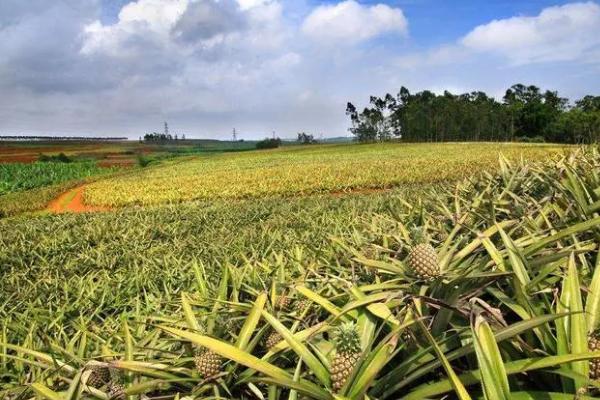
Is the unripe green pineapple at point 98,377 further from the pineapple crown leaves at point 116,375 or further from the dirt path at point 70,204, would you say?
the dirt path at point 70,204

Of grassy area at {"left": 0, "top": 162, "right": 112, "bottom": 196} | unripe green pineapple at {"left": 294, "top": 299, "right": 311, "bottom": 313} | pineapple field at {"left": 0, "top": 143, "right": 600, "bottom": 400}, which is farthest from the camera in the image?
grassy area at {"left": 0, "top": 162, "right": 112, "bottom": 196}

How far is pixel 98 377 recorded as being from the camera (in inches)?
57.4

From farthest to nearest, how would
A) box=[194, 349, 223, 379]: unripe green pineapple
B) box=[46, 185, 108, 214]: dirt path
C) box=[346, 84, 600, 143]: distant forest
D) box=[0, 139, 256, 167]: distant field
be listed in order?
box=[346, 84, 600, 143]: distant forest → box=[0, 139, 256, 167]: distant field → box=[46, 185, 108, 214]: dirt path → box=[194, 349, 223, 379]: unripe green pineapple

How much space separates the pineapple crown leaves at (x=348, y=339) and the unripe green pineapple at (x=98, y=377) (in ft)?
2.59

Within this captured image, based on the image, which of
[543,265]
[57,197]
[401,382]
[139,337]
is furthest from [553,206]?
[57,197]

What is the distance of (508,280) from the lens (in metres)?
1.46

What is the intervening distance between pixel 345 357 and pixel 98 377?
824mm

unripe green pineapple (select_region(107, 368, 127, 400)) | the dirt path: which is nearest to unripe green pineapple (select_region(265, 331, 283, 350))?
unripe green pineapple (select_region(107, 368, 127, 400))

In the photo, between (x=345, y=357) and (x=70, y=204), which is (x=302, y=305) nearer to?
(x=345, y=357)

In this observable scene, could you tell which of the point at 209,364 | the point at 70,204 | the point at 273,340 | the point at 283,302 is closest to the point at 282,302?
the point at 283,302

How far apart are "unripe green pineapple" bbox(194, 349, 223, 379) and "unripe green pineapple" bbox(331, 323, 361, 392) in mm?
→ 355

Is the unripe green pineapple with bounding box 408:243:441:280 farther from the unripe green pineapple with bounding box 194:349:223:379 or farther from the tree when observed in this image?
the tree

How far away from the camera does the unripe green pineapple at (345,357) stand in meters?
1.12

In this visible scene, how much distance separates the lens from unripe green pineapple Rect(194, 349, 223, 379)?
51.6 inches
